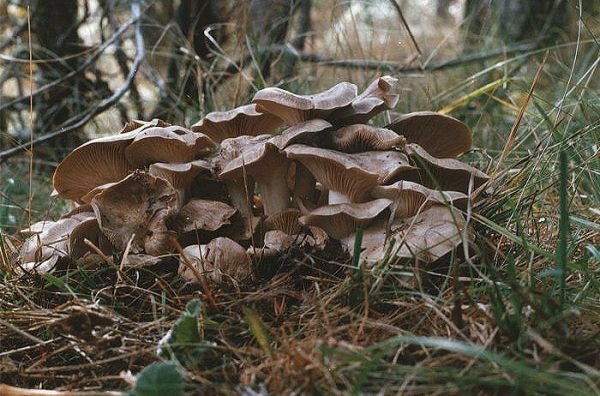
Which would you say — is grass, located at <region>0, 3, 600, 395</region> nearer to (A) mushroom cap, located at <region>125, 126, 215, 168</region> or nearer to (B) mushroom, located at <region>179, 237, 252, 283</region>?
(B) mushroom, located at <region>179, 237, 252, 283</region>

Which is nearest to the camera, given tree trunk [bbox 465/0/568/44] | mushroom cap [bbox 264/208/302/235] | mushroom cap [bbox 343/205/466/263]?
mushroom cap [bbox 343/205/466/263]

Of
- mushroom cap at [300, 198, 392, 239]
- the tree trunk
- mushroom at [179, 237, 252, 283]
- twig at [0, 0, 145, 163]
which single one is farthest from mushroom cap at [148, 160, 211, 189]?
the tree trunk

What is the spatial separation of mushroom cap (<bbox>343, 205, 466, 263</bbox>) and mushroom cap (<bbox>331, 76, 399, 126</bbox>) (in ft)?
1.27

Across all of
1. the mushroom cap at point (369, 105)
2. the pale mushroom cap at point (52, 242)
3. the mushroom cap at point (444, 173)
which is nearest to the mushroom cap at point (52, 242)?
the pale mushroom cap at point (52, 242)

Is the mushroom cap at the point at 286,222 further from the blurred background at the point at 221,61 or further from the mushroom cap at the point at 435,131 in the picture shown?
the blurred background at the point at 221,61

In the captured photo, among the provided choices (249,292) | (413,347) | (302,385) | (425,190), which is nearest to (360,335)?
(413,347)

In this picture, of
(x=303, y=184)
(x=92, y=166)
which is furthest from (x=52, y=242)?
(x=303, y=184)

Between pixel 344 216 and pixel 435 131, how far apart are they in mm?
530

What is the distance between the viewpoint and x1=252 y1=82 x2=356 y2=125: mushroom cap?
1.80 metres

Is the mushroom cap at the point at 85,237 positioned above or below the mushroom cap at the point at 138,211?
below

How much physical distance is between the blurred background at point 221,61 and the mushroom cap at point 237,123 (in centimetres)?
108

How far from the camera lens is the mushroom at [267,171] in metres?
1.82

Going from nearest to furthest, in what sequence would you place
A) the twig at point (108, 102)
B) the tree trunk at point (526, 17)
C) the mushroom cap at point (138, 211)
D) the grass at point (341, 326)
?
the grass at point (341, 326) → the mushroom cap at point (138, 211) → the twig at point (108, 102) → the tree trunk at point (526, 17)

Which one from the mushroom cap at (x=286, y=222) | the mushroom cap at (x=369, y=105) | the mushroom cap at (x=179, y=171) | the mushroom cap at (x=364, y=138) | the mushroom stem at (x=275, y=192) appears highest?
the mushroom cap at (x=369, y=105)
